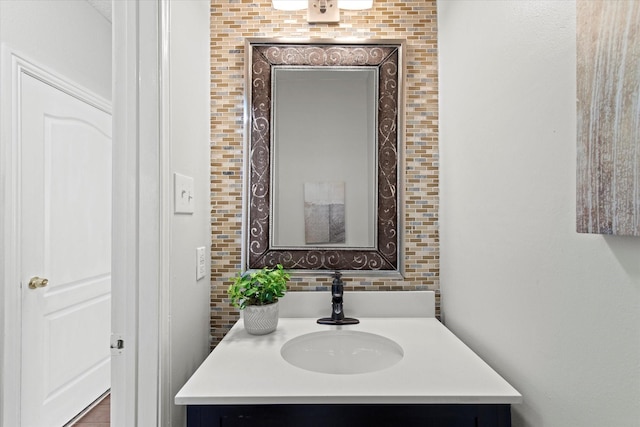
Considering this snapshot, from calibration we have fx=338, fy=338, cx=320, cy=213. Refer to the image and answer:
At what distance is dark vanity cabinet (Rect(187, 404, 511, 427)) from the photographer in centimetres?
82

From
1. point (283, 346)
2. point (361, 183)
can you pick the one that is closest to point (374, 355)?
point (283, 346)

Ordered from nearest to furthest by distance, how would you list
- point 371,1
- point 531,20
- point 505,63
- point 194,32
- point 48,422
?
point 531,20
point 505,63
point 194,32
point 371,1
point 48,422

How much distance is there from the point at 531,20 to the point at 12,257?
2.16 metres

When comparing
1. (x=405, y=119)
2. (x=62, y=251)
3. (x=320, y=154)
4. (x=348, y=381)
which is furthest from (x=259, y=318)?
(x=62, y=251)

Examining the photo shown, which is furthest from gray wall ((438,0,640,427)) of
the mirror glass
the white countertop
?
the mirror glass

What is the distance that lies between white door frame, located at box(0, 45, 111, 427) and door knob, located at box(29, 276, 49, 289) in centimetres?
6

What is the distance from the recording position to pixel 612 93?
21.4 inches

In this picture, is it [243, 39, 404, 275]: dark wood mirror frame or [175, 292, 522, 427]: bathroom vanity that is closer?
[175, 292, 522, 427]: bathroom vanity

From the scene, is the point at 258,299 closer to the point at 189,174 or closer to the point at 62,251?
the point at 189,174

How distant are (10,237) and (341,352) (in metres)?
1.57

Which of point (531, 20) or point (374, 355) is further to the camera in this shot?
point (374, 355)

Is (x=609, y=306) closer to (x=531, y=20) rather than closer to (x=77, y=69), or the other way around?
(x=531, y=20)

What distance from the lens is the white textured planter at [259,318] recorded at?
1145 mm

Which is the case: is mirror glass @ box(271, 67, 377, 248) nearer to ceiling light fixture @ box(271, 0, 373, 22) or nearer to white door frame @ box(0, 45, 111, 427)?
ceiling light fixture @ box(271, 0, 373, 22)
